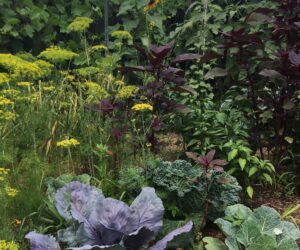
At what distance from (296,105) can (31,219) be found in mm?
1959

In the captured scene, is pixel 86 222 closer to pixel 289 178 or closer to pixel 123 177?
pixel 123 177

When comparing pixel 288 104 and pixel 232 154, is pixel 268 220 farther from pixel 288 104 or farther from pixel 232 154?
pixel 288 104

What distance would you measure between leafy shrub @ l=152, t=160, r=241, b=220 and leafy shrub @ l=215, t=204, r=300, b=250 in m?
0.20

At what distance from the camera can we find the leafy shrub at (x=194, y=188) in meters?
2.93

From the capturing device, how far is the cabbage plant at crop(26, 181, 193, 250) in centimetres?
253

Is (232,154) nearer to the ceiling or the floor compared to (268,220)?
nearer to the ceiling

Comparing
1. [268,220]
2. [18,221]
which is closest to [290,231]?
[268,220]

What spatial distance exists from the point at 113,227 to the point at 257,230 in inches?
28.3

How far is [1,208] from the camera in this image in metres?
2.78

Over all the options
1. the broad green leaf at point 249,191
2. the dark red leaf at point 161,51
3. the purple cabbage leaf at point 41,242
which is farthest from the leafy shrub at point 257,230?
the dark red leaf at point 161,51

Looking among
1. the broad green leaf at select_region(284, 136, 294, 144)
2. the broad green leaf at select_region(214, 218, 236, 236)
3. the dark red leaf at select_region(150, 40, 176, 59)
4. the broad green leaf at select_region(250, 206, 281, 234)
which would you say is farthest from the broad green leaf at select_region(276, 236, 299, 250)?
the dark red leaf at select_region(150, 40, 176, 59)

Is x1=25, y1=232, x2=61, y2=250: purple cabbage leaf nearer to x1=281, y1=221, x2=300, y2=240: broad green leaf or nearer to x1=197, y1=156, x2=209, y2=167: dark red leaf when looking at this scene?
x1=197, y1=156, x2=209, y2=167: dark red leaf

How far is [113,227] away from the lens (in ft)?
8.34

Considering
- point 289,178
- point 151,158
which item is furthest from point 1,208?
A: point 289,178
